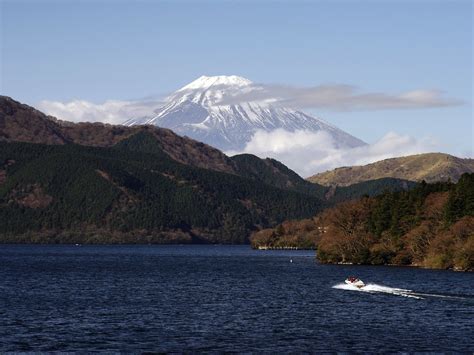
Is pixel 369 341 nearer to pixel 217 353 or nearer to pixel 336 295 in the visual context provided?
pixel 217 353

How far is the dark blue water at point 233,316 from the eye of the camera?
85562 mm

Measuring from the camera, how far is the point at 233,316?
109 meters

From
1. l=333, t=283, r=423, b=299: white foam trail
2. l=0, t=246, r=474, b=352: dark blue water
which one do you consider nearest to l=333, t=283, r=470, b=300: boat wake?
l=333, t=283, r=423, b=299: white foam trail

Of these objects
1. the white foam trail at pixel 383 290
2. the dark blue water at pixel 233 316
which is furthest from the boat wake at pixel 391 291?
the dark blue water at pixel 233 316

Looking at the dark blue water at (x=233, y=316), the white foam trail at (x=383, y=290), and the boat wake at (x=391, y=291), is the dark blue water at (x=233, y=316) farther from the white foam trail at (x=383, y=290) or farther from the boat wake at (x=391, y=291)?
the white foam trail at (x=383, y=290)

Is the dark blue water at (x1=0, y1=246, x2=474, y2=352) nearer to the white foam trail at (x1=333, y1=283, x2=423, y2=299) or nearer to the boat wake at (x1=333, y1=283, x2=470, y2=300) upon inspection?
the boat wake at (x1=333, y1=283, x2=470, y2=300)

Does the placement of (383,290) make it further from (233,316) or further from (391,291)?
(233,316)

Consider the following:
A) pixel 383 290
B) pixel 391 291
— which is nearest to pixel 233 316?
pixel 391 291

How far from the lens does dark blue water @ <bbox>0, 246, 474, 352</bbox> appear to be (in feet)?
281

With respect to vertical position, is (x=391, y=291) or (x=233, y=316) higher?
(x=391, y=291)

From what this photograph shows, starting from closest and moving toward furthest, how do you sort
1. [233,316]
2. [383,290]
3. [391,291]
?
[233,316], [391,291], [383,290]

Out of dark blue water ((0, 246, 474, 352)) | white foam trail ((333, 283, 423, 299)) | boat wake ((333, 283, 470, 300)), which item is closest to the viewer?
dark blue water ((0, 246, 474, 352))

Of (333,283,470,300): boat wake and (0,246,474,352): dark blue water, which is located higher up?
(333,283,470,300): boat wake

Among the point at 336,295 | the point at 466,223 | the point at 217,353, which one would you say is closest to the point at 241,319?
the point at 217,353
